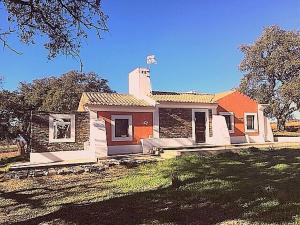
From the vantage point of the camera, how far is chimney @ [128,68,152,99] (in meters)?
26.1

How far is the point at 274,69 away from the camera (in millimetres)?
39094

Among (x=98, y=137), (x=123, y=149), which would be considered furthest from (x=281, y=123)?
(x=98, y=137)

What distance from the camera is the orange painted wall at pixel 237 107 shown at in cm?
2717

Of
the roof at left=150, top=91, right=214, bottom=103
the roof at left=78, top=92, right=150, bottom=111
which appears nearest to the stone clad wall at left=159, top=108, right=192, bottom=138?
the roof at left=150, top=91, right=214, bottom=103

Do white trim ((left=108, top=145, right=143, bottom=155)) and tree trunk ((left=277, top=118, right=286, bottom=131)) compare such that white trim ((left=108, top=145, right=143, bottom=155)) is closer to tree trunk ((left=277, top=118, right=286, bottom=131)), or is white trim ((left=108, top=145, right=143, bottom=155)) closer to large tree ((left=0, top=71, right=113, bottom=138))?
large tree ((left=0, top=71, right=113, bottom=138))

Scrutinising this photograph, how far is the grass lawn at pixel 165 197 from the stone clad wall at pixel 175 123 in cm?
784

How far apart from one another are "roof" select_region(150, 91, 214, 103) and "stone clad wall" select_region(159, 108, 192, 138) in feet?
2.50

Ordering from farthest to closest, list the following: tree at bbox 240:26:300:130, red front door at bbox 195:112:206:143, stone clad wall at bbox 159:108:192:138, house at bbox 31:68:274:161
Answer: tree at bbox 240:26:300:130
red front door at bbox 195:112:206:143
stone clad wall at bbox 159:108:192:138
house at bbox 31:68:274:161

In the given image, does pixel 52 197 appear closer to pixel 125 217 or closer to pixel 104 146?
pixel 125 217

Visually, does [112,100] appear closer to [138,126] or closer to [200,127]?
[138,126]

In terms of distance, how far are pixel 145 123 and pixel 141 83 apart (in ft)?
12.8

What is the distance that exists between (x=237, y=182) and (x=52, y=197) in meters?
6.24

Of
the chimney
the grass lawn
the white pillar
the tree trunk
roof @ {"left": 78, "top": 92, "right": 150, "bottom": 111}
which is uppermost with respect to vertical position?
the chimney

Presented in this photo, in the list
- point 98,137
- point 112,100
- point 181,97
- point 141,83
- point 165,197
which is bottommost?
point 165,197
